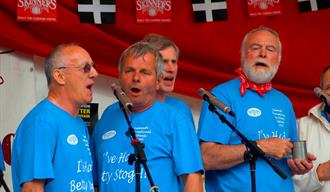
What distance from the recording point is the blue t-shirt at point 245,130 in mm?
3854

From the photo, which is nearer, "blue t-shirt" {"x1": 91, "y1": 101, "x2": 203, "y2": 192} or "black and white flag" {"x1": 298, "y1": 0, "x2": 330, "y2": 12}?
"blue t-shirt" {"x1": 91, "y1": 101, "x2": 203, "y2": 192}

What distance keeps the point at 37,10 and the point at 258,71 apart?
155cm

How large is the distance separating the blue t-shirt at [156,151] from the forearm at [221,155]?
0.86 feet

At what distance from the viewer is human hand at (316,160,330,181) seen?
13.9 feet

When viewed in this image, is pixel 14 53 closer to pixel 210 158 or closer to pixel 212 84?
pixel 212 84

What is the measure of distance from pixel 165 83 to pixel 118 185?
73 cm

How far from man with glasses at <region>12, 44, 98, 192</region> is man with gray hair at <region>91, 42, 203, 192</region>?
130 millimetres

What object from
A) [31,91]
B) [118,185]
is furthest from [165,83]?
[31,91]

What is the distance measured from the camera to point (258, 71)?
4.05 metres

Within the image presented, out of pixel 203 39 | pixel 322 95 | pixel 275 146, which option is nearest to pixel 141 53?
pixel 275 146

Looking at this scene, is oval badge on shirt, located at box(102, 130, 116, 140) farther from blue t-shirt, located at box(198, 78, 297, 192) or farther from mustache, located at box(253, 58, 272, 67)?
mustache, located at box(253, 58, 272, 67)

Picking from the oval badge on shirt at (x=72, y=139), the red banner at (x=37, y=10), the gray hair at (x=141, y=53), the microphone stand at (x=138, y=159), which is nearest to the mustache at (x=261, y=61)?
the gray hair at (x=141, y=53)

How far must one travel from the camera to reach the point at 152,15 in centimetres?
520

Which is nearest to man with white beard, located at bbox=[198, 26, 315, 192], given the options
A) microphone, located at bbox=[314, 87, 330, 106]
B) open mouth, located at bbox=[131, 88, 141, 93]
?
microphone, located at bbox=[314, 87, 330, 106]
